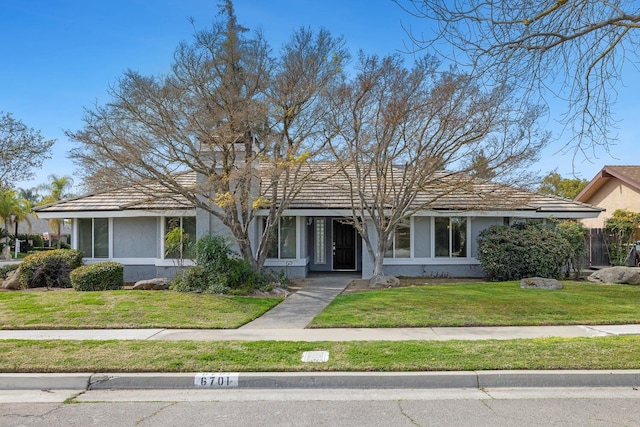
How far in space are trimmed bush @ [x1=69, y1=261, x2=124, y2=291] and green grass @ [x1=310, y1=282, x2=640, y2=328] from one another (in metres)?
6.93

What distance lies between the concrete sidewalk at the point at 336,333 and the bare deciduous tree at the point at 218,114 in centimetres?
542

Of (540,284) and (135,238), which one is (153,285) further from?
(540,284)

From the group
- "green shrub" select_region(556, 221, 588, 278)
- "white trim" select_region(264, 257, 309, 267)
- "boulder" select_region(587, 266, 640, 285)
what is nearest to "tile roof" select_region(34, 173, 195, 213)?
"white trim" select_region(264, 257, 309, 267)

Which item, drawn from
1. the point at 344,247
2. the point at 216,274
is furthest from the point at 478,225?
the point at 216,274

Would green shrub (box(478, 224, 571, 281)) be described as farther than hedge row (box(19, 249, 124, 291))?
Yes

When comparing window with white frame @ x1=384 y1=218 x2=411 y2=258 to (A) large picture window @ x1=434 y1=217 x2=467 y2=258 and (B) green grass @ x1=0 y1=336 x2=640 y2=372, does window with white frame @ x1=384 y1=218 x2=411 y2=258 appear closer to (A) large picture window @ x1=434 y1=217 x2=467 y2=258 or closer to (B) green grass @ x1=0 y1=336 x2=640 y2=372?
(A) large picture window @ x1=434 y1=217 x2=467 y2=258

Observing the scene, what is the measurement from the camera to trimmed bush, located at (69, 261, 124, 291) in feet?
47.3

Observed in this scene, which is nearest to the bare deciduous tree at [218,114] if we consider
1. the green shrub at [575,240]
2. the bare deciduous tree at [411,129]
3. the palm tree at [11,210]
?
the bare deciduous tree at [411,129]

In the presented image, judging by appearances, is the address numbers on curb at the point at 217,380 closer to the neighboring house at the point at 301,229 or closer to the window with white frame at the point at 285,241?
the neighboring house at the point at 301,229

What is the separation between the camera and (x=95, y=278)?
1448 cm

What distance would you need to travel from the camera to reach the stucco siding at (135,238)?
18.5 m

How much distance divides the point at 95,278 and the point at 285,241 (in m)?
6.69

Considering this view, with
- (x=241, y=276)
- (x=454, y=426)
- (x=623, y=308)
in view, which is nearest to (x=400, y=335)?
(x=454, y=426)

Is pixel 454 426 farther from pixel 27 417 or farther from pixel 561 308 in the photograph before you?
pixel 561 308
